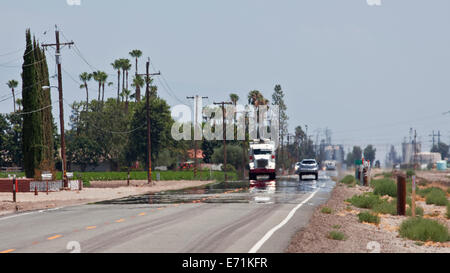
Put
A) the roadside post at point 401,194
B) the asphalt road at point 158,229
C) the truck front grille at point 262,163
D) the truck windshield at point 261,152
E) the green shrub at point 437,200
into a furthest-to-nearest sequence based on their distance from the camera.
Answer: the truck front grille at point 262,163 < the truck windshield at point 261,152 < the green shrub at point 437,200 < the roadside post at point 401,194 < the asphalt road at point 158,229

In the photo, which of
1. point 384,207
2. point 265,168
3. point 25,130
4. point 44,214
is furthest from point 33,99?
point 384,207

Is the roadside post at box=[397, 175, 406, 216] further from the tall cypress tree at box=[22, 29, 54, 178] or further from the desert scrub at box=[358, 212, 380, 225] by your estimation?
the tall cypress tree at box=[22, 29, 54, 178]

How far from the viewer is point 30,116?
52.2 metres

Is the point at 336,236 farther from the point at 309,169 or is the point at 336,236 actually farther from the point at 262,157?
the point at 309,169

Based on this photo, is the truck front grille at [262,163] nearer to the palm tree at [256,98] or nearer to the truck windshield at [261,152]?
the truck windshield at [261,152]

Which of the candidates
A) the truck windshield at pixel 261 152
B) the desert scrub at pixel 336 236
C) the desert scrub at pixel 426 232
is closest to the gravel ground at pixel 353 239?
the desert scrub at pixel 336 236

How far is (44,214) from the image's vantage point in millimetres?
21750

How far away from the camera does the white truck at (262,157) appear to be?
5703cm

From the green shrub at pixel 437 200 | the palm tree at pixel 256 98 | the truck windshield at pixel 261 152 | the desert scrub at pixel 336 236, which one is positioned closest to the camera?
the desert scrub at pixel 336 236

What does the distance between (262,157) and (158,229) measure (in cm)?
4148

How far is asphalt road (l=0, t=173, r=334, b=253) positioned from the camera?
12.7 meters

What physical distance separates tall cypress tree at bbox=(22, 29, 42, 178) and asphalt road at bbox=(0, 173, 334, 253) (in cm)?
2919

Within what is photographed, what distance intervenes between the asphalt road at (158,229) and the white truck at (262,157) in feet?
107
